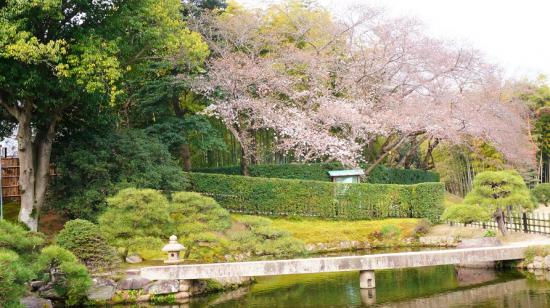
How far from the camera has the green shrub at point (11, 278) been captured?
8.00 m

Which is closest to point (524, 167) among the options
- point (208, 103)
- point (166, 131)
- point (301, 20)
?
point (301, 20)

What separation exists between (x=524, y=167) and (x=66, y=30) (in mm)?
23247

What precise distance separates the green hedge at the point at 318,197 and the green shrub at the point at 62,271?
9.45 meters

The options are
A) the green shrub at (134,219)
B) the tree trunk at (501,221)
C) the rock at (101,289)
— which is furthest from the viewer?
the tree trunk at (501,221)

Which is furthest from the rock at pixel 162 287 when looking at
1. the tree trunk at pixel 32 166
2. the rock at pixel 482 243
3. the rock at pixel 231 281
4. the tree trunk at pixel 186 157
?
the tree trunk at pixel 186 157

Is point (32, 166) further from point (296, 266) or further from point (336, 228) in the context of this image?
point (336, 228)

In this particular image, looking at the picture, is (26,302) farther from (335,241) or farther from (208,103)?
(208,103)

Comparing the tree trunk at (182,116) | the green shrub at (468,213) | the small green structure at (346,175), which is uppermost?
the tree trunk at (182,116)

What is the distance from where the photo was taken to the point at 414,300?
1118 cm

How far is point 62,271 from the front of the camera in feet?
35.3

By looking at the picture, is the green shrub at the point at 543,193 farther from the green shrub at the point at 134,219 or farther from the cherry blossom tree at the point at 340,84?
the green shrub at the point at 134,219

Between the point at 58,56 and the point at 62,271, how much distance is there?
551 cm

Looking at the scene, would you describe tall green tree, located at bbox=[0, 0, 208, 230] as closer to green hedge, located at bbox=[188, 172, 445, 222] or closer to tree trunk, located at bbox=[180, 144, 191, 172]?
green hedge, located at bbox=[188, 172, 445, 222]

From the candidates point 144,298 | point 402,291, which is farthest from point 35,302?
point 402,291
